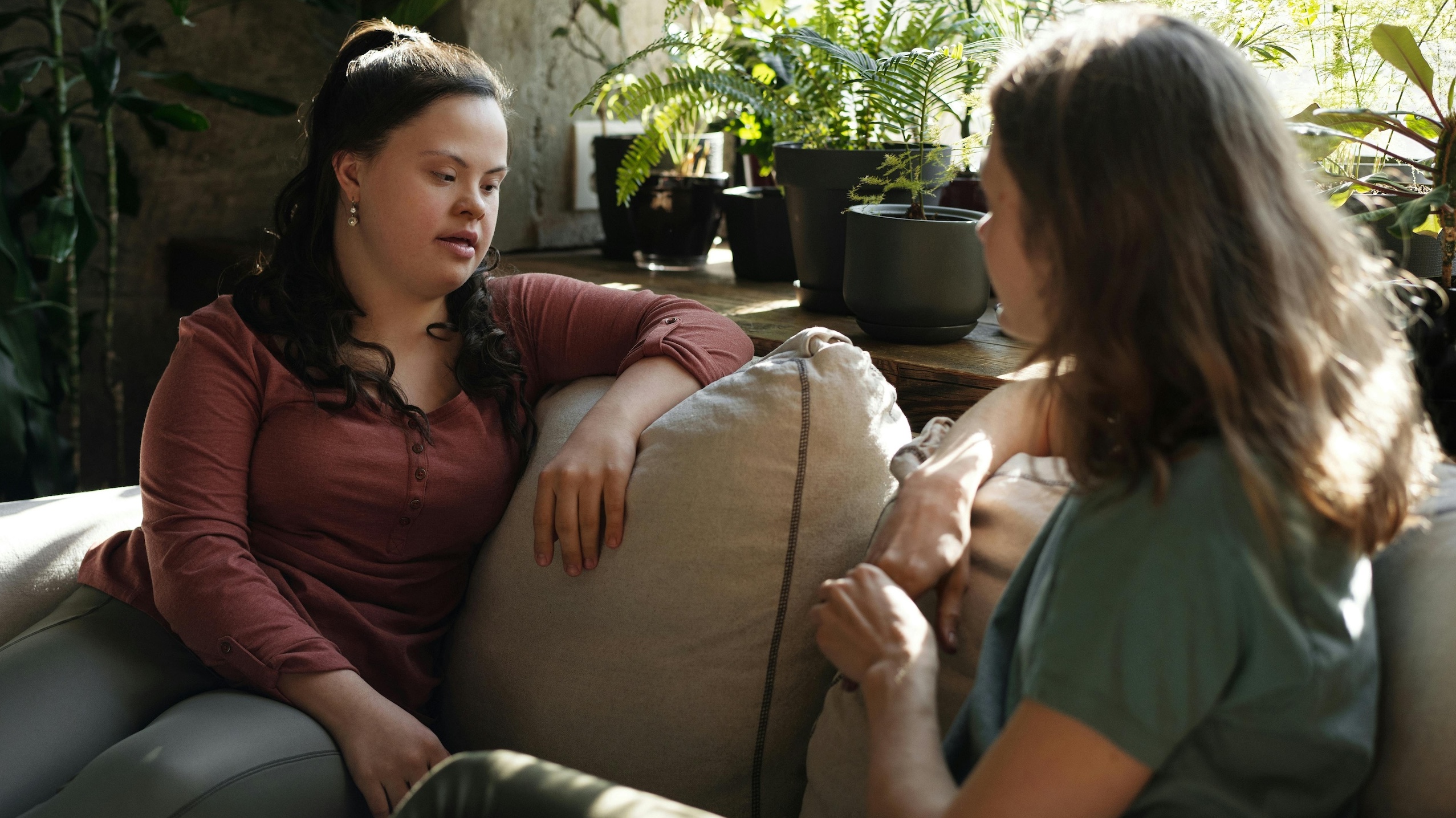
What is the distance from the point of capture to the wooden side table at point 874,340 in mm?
1248

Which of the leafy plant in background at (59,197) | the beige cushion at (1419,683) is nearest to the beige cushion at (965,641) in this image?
the beige cushion at (1419,683)

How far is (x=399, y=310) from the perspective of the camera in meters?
1.27

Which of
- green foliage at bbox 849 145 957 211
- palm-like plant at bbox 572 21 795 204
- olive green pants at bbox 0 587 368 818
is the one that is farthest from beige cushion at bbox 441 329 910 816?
palm-like plant at bbox 572 21 795 204

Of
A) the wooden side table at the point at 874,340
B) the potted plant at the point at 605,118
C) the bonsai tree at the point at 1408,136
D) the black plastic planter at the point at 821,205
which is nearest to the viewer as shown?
the bonsai tree at the point at 1408,136

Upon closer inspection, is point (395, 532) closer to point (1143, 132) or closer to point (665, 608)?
point (665, 608)

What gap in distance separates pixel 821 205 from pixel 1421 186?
28.1 inches

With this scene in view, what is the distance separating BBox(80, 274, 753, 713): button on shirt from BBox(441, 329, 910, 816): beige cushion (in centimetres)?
19

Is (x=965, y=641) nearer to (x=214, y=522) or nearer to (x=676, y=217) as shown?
(x=214, y=522)

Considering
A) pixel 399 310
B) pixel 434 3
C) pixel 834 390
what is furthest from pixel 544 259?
pixel 834 390

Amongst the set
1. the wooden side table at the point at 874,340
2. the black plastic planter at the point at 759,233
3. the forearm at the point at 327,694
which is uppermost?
the black plastic planter at the point at 759,233

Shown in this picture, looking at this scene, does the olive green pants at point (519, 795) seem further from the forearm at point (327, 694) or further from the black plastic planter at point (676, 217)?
the black plastic planter at point (676, 217)

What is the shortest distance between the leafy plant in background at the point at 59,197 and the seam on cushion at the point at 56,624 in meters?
0.96

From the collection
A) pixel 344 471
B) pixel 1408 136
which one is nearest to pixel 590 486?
pixel 344 471

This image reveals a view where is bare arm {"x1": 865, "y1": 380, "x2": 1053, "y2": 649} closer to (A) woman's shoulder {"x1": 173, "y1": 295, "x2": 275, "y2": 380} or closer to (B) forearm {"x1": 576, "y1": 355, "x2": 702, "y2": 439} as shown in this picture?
(B) forearm {"x1": 576, "y1": 355, "x2": 702, "y2": 439}
